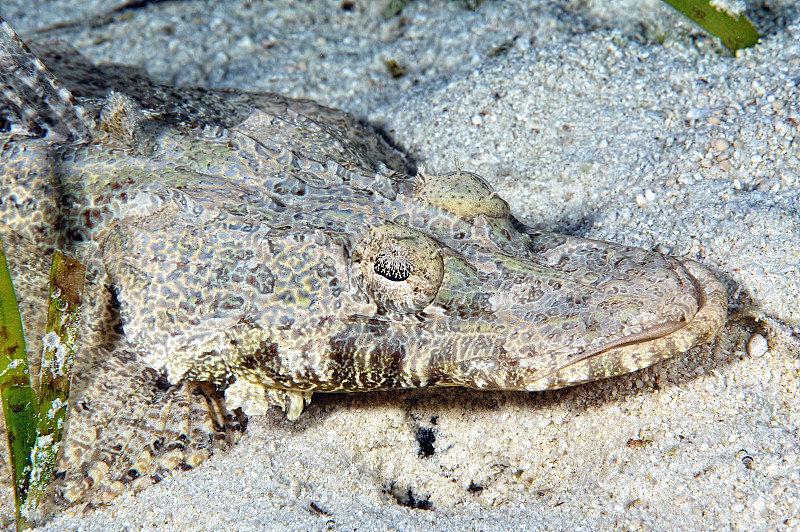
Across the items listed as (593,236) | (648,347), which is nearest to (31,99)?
(593,236)

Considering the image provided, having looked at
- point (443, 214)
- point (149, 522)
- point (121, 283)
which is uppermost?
point (443, 214)

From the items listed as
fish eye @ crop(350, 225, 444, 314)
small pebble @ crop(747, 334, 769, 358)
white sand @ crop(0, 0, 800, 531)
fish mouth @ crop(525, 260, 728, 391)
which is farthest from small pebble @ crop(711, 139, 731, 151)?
fish eye @ crop(350, 225, 444, 314)

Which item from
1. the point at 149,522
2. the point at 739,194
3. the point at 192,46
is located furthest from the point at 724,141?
the point at 192,46

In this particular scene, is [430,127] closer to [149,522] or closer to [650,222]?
[650,222]

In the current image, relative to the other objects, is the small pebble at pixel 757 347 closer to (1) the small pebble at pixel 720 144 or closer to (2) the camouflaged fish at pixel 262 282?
(2) the camouflaged fish at pixel 262 282

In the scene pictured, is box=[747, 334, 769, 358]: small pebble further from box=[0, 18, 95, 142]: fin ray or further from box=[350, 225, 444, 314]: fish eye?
box=[0, 18, 95, 142]: fin ray

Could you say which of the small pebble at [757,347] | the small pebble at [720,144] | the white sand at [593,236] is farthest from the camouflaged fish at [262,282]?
A: the small pebble at [720,144]
